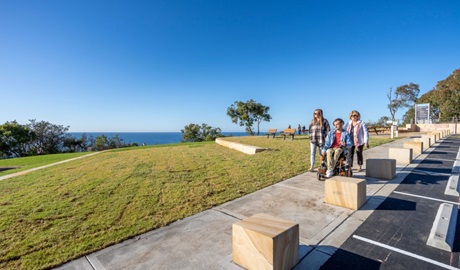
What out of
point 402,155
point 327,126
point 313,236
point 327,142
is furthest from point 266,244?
point 402,155

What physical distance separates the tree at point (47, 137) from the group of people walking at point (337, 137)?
114ft

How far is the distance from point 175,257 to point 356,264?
1.97 meters

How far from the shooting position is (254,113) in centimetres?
3675

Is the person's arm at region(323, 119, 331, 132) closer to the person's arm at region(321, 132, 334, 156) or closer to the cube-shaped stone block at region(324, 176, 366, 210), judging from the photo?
the person's arm at region(321, 132, 334, 156)

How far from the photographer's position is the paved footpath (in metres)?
2.34

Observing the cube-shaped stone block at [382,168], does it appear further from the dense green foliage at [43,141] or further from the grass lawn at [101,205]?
the dense green foliage at [43,141]

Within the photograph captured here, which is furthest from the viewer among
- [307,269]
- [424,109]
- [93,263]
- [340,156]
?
[424,109]

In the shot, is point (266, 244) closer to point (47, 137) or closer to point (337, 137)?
point (337, 137)

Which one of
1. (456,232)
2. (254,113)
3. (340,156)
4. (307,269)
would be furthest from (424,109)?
(307,269)

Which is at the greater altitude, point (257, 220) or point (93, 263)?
point (257, 220)

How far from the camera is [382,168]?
218 inches

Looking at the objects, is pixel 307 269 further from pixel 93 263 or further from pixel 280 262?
pixel 93 263

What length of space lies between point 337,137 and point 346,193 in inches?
76.0

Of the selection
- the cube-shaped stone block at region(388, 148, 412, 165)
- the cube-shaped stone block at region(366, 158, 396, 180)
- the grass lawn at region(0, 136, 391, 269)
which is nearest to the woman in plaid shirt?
the grass lawn at region(0, 136, 391, 269)
